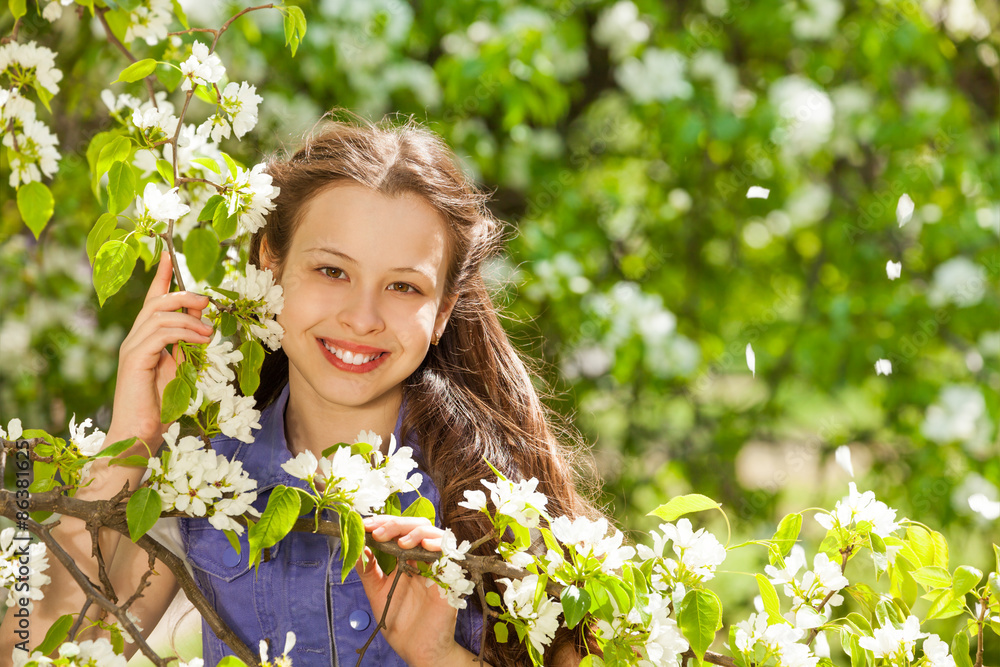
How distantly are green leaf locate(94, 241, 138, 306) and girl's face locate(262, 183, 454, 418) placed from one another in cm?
33

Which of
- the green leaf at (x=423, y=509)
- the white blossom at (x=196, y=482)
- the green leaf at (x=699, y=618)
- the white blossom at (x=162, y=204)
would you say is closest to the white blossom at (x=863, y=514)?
the green leaf at (x=699, y=618)

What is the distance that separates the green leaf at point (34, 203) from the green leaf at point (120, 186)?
0.22 m

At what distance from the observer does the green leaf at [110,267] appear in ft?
2.17

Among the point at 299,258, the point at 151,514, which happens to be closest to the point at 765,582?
the point at 151,514

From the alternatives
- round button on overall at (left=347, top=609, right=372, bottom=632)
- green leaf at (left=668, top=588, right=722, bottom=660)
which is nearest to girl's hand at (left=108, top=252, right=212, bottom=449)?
round button on overall at (left=347, top=609, right=372, bottom=632)

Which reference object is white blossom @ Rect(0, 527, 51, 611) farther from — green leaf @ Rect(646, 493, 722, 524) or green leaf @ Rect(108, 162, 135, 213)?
green leaf @ Rect(646, 493, 722, 524)

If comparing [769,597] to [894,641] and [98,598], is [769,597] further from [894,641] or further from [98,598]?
[98,598]

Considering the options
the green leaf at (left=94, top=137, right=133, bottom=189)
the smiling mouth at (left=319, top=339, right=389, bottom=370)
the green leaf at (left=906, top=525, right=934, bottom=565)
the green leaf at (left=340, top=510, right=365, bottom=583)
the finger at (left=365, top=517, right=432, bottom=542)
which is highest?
the green leaf at (left=94, top=137, right=133, bottom=189)

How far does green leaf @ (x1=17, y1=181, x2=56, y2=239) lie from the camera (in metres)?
0.87

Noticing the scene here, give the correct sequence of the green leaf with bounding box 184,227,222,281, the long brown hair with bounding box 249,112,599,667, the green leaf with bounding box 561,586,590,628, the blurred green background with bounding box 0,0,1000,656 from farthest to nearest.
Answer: the blurred green background with bounding box 0,0,1000,656 → the long brown hair with bounding box 249,112,599,667 → the green leaf with bounding box 184,227,222,281 → the green leaf with bounding box 561,586,590,628

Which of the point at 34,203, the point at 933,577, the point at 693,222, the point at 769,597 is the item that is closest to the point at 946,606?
the point at 933,577

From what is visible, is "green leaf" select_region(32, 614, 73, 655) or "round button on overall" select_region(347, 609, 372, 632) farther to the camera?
"round button on overall" select_region(347, 609, 372, 632)

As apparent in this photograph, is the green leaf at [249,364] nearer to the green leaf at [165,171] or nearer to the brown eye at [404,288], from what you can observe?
the green leaf at [165,171]

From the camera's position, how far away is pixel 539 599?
0.63m
